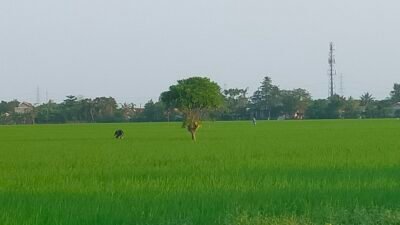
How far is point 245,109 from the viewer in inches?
3684

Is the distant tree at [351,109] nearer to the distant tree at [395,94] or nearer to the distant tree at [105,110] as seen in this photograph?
the distant tree at [395,94]

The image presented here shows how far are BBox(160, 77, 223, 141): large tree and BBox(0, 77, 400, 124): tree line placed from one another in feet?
167

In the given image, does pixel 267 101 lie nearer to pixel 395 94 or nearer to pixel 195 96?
pixel 395 94

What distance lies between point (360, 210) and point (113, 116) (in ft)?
275

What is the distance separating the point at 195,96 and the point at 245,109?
6282 centimetres

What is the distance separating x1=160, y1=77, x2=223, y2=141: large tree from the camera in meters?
31.2

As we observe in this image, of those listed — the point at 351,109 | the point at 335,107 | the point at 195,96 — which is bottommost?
the point at 195,96

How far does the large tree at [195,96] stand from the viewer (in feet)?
102

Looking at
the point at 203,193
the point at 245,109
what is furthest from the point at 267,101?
the point at 203,193

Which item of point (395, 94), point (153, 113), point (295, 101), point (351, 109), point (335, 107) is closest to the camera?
point (335, 107)

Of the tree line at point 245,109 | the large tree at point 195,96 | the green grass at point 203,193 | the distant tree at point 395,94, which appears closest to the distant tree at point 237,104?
the tree line at point 245,109

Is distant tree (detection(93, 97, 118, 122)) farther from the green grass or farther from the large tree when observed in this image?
the green grass

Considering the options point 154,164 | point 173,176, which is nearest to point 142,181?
point 173,176

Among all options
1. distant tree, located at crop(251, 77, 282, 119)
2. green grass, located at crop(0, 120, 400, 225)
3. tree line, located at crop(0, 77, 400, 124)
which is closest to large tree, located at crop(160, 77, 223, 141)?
green grass, located at crop(0, 120, 400, 225)
